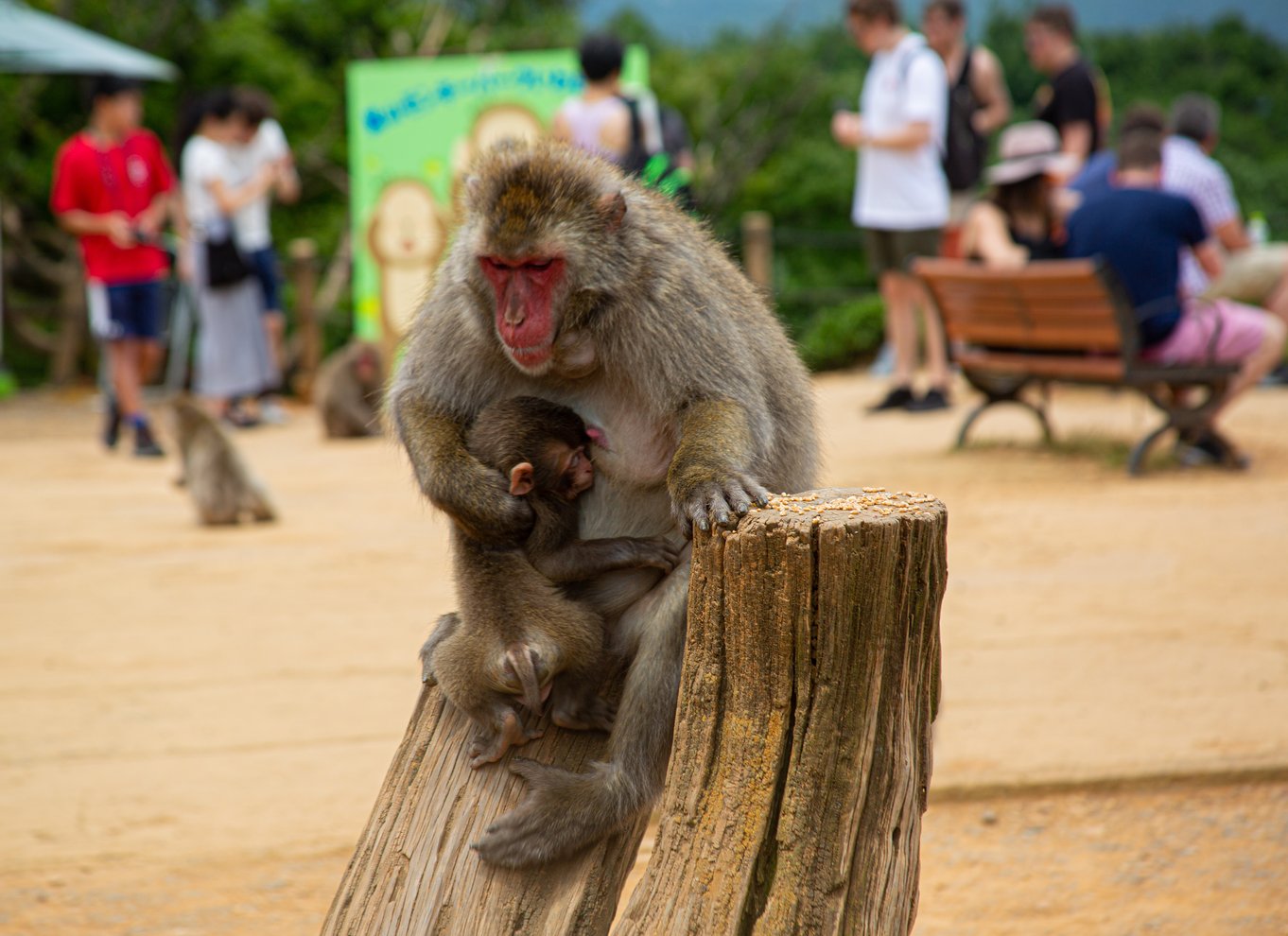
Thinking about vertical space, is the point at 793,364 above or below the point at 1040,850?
above

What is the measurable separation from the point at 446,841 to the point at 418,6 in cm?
1610

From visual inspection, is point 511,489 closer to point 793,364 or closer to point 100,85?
point 793,364

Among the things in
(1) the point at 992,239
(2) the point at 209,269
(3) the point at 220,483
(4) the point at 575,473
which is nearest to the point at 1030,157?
(1) the point at 992,239

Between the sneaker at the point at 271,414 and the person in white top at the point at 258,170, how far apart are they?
889mm

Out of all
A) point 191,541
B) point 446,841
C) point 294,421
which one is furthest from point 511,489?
point 294,421

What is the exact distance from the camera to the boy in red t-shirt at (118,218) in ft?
29.4

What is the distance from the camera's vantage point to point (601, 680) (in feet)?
8.46

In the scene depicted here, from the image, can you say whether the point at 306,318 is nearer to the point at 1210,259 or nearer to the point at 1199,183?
the point at 1199,183

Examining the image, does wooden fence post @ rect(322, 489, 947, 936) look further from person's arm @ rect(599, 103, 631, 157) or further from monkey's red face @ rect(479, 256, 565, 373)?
person's arm @ rect(599, 103, 631, 157)

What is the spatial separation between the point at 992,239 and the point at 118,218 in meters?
5.12

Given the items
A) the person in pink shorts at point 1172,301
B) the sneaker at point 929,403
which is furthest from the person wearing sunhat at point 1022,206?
the person in pink shorts at point 1172,301

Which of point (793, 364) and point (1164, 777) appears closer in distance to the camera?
point (793, 364)

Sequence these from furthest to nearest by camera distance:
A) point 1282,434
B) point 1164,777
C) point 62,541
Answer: point 1282,434, point 62,541, point 1164,777

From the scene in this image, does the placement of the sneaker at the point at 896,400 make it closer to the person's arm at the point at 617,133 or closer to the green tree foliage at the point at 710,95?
the person's arm at the point at 617,133
